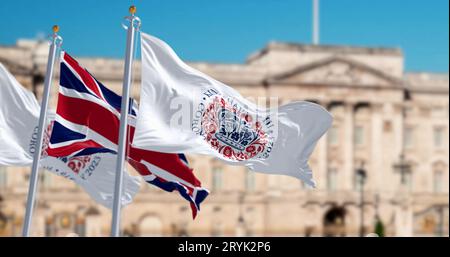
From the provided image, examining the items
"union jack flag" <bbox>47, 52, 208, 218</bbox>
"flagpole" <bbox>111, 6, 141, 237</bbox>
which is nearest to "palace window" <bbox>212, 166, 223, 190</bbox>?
"union jack flag" <bbox>47, 52, 208, 218</bbox>

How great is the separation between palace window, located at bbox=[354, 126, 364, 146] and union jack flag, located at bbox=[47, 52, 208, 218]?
62895mm

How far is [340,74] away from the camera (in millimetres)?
82938

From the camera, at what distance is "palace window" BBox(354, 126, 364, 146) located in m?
84.0

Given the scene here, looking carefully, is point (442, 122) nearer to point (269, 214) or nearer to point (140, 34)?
point (269, 214)

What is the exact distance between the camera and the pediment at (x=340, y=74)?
8244 cm

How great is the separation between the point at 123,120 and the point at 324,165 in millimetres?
65203

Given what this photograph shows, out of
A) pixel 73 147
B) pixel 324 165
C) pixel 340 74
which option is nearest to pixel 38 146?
pixel 73 147

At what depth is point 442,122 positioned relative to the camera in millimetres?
85875

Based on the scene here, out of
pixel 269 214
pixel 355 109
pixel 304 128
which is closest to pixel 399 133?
pixel 355 109

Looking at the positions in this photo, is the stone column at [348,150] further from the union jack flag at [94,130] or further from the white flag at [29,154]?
the union jack flag at [94,130]

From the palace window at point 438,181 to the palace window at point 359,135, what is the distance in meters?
6.87

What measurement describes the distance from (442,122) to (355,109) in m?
7.49

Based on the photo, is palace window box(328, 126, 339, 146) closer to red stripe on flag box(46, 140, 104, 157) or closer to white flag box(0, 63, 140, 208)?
white flag box(0, 63, 140, 208)

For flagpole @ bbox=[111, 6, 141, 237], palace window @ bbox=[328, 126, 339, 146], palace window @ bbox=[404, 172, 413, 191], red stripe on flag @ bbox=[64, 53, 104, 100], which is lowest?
flagpole @ bbox=[111, 6, 141, 237]
